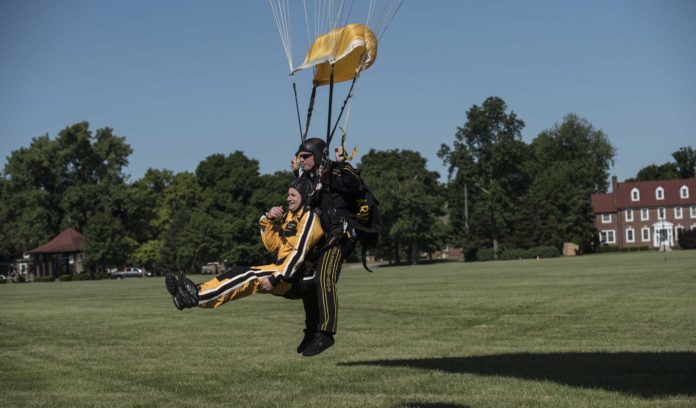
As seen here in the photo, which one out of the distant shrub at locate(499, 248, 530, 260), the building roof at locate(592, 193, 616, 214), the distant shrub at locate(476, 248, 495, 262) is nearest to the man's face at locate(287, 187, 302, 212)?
the distant shrub at locate(499, 248, 530, 260)

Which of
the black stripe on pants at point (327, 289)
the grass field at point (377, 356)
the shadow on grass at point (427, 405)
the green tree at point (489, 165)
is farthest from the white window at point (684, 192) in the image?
the black stripe on pants at point (327, 289)

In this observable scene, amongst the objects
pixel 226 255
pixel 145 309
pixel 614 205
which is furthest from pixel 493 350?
pixel 614 205

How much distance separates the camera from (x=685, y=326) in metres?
17.2

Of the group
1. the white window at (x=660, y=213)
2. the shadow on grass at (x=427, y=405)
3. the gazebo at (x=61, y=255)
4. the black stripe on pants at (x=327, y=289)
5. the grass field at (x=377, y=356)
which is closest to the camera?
the black stripe on pants at (x=327, y=289)

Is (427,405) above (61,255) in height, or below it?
below

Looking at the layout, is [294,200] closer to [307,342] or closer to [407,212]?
[307,342]

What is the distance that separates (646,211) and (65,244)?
80450 millimetres

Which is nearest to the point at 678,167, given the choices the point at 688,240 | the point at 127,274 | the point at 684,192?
the point at 684,192

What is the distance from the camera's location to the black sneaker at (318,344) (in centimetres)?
832

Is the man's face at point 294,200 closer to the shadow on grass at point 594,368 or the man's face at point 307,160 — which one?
the man's face at point 307,160

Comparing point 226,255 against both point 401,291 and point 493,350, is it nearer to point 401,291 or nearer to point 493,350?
point 401,291

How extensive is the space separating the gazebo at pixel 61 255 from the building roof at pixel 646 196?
240 ft

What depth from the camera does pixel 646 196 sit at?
120375 mm

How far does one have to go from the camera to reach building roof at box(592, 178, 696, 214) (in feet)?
389
